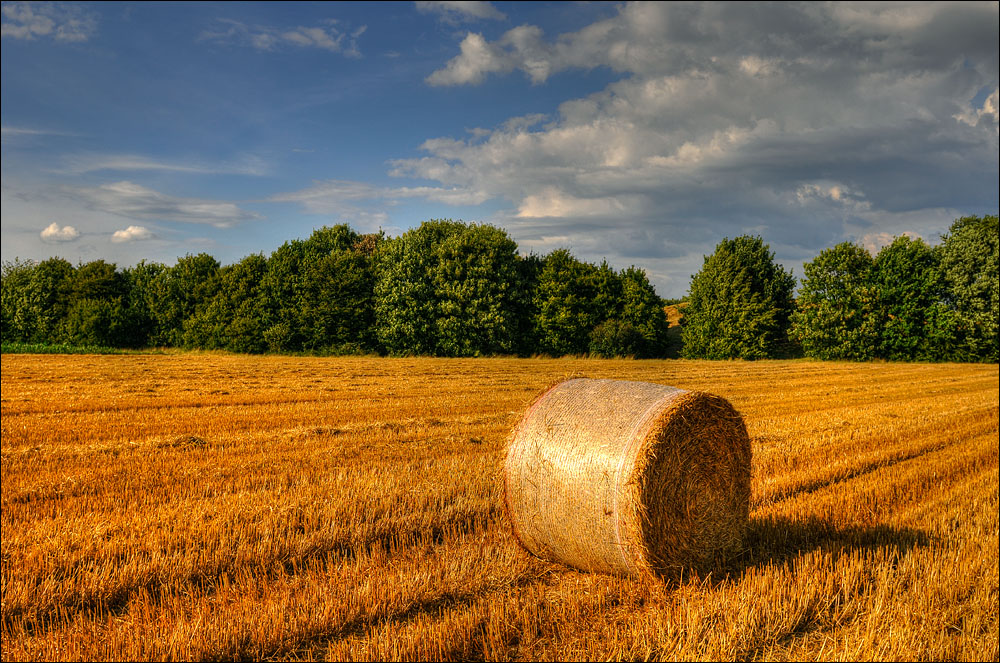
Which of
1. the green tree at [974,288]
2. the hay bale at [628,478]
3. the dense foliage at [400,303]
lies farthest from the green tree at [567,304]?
the hay bale at [628,478]

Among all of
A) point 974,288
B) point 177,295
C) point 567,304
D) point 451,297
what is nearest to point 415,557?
point 451,297

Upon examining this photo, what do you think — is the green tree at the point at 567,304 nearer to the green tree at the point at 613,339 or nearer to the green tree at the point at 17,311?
the green tree at the point at 613,339

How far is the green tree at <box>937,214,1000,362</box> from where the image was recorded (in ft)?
124

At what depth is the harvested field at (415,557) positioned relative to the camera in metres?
4.18

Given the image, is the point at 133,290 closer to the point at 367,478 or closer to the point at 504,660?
the point at 367,478

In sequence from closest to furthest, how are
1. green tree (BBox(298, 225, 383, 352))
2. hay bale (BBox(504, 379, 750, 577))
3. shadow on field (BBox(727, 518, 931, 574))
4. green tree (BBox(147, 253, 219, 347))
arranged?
1. hay bale (BBox(504, 379, 750, 577))
2. shadow on field (BBox(727, 518, 931, 574))
3. green tree (BBox(298, 225, 383, 352))
4. green tree (BBox(147, 253, 219, 347))

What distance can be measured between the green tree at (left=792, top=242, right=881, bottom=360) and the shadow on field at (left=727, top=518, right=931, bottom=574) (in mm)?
37832

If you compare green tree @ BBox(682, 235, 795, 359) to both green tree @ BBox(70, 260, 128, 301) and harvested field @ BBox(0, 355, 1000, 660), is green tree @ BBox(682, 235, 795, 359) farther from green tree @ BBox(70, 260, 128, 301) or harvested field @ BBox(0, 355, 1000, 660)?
green tree @ BBox(70, 260, 128, 301)

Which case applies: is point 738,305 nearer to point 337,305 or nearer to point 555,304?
point 555,304

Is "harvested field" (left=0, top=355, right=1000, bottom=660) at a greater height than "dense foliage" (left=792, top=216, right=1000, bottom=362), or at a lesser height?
lesser

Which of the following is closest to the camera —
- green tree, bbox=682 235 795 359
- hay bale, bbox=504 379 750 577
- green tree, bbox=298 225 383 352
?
hay bale, bbox=504 379 750 577

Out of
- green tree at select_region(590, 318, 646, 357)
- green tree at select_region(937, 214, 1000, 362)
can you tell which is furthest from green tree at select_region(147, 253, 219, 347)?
green tree at select_region(937, 214, 1000, 362)

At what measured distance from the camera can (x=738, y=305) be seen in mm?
43469

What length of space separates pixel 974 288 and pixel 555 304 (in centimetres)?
2529
